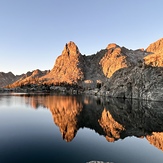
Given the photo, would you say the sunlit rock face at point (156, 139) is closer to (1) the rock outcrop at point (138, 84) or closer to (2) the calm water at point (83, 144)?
(2) the calm water at point (83, 144)

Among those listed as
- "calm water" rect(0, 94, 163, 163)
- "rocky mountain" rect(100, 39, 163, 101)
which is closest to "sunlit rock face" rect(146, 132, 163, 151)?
"calm water" rect(0, 94, 163, 163)

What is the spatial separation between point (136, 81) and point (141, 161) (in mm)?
103707

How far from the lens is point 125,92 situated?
13062cm

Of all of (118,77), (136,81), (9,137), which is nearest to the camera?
(9,137)

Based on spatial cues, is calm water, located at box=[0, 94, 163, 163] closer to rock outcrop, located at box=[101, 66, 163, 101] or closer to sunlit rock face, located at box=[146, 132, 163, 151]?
sunlit rock face, located at box=[146, 132, 163, 151]

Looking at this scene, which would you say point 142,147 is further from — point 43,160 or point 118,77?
point 118,77

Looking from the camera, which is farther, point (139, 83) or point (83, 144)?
point (139, 83)

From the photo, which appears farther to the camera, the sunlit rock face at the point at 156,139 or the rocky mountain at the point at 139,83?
the rocky mountain at the point at 139,83

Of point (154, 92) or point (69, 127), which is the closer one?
point (69, 127)

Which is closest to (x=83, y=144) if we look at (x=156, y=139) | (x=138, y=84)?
(x=156, y=139)

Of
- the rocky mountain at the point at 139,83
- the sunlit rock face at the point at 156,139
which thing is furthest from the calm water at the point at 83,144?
the rocky mountain at the point at 139,83

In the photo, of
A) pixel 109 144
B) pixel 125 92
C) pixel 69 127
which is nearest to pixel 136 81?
pixel 125 92

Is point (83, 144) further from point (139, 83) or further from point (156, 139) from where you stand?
point (139, 83)

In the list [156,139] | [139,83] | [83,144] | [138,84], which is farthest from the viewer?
[138,84]
